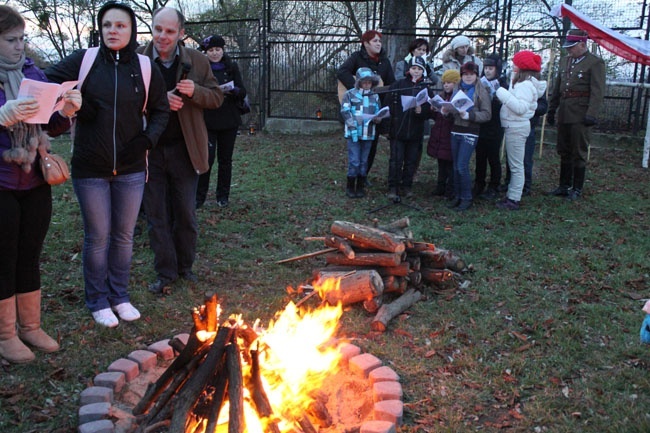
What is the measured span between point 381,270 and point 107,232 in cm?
225

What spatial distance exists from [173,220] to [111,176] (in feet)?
3.51

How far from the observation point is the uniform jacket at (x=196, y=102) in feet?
15.6

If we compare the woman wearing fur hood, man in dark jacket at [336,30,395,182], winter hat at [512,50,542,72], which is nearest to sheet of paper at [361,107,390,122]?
man in dark jacket at [336,30,395,182]

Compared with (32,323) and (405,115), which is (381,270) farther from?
(405,115)

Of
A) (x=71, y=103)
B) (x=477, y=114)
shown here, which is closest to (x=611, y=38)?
(x=477, y=114)

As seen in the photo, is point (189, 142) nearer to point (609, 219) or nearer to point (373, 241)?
point (373, 241)

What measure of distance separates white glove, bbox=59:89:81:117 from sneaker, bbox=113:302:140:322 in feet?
5.16

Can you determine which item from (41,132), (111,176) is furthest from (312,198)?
(41,132)

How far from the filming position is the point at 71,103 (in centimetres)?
370

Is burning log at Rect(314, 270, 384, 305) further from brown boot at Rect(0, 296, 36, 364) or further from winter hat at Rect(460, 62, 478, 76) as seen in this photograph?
winter hat at Rect(460, 62, 478, 76)

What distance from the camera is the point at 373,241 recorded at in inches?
201

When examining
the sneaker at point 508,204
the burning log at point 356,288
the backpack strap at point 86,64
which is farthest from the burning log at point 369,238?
the sneaker at point 508,204

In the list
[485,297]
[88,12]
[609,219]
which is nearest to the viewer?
[485,297]

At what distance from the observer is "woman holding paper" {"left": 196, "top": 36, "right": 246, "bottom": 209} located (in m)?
7.66
